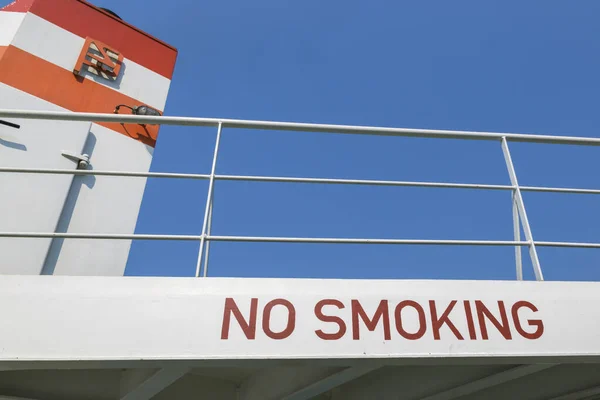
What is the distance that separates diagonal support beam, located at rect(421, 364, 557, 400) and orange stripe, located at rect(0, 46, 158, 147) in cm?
207

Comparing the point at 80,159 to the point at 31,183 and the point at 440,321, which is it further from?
the point at 440,321

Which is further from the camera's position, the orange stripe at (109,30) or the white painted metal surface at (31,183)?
the orange stripe at (109,30)

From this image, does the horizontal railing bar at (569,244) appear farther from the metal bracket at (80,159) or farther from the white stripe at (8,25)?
the white stripe at (8,25)

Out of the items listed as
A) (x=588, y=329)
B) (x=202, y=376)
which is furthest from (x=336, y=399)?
(x=588, y=329)

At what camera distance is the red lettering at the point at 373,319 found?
1.23 meters

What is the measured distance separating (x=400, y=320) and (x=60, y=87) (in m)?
2.35

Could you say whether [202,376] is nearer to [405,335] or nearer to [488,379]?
[405,335]

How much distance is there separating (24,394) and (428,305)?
1349mm

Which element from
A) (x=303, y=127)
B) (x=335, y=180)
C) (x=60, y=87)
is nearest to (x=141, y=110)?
(x=60, y=87)

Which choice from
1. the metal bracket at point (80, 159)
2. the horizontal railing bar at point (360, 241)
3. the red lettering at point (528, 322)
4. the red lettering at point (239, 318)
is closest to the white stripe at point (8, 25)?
the metal bracket at point (80, 159)

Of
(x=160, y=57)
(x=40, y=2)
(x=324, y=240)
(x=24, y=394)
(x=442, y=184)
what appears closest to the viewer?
(x=324, y=240)

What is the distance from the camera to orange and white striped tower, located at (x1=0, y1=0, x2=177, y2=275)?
2.20 meters

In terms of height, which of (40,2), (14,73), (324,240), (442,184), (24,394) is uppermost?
(40,2)

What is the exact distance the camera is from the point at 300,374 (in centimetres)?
152
